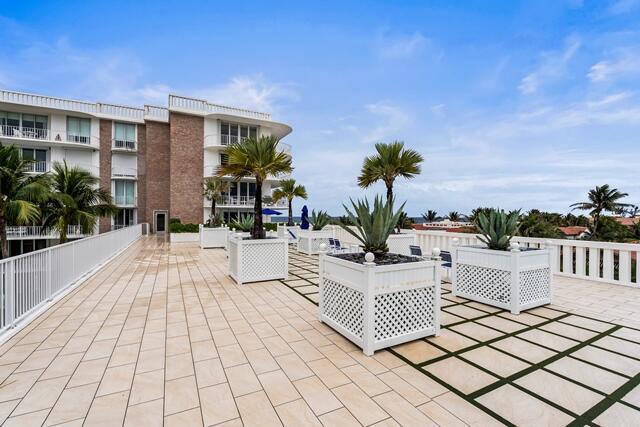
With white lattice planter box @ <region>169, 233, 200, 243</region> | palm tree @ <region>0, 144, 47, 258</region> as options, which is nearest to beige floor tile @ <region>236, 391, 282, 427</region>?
palm tree @ <region>0, 144, 47, 258</region>

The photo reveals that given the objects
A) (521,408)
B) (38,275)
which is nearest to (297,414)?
(521,408)

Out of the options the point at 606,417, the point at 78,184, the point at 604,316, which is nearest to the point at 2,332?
the point at 606,417

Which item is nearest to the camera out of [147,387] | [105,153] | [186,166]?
[147,387]

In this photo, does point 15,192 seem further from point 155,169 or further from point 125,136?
point 125,136

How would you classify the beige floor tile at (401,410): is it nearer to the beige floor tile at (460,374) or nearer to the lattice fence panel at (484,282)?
the beige floor tile at (460,374)

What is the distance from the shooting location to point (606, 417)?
5.99 ft

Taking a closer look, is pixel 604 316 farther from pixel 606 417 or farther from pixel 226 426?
pixel 226 426

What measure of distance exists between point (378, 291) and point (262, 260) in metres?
3.66

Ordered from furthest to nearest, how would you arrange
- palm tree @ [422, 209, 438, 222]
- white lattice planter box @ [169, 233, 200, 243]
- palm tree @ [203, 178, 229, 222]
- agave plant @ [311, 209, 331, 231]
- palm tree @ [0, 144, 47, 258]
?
palm tree @ [422, 209, 438, 222] → palm tree @ [203, 178, 229, 222] → white lattice planter box @ [169, 233, 200, 243] → agave plant @ [311, 209, 331, 231] → palm tree @ [0, 144, 47, 258]

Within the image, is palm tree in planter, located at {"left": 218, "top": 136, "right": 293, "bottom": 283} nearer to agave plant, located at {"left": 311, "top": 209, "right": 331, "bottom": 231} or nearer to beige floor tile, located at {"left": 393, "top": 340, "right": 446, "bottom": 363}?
beige floor tile, located at {"left": 393, "top": 340, "right": 446, "bottom": 363}

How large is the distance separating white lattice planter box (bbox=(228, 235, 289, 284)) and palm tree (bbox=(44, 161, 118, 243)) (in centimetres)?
853

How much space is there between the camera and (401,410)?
6.23 feet

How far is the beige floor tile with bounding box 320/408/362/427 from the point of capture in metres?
1.76

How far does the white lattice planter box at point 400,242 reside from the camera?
7930 mm
